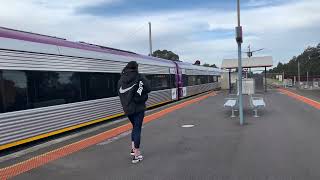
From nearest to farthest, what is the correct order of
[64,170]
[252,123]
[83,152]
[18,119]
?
1. [64,170]
2. [83,152]
3. [18,119]
4. [252,123]

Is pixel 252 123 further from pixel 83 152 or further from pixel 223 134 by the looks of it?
pixel 83 152

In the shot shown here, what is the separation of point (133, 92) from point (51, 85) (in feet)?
15.1

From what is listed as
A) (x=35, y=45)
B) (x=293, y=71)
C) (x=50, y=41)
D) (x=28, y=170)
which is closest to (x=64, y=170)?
(x=28, y=170)

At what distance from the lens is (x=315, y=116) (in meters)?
16.1

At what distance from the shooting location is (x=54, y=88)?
1245 cm

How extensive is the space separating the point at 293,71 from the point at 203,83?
89234mm

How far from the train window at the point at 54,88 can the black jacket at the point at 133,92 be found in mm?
3755

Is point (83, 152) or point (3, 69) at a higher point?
point (3, 69)

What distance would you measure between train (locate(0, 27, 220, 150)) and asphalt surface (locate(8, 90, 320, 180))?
178 centimetres

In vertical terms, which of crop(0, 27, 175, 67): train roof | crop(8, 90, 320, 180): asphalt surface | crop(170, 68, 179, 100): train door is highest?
crop(0, 27, 175, 67): train roof

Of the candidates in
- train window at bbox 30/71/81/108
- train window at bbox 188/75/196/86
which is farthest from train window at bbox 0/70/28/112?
train window at bbox 188/75/196/86

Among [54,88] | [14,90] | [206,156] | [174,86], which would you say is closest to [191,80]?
[174,86]

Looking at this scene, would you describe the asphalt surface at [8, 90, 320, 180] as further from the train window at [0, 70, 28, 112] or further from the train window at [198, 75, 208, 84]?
the train window at [198, 75, 208, 84]

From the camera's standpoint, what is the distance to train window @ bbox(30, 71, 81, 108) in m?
11.5
